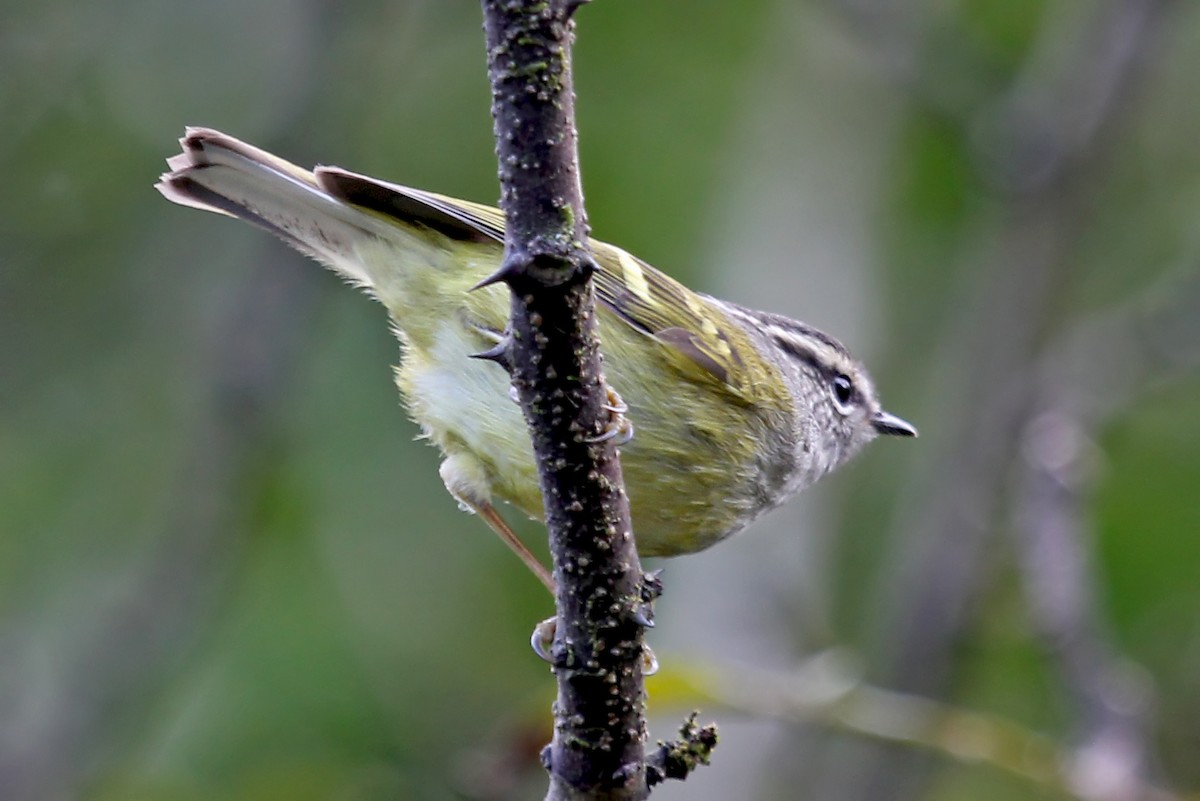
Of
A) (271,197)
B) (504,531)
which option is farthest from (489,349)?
(271,197)

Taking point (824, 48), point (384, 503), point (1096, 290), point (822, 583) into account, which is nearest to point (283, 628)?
point (384, 503)

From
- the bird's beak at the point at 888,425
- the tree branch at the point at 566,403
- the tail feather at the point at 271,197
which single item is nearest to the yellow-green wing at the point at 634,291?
the tail feather at the point at 271,197

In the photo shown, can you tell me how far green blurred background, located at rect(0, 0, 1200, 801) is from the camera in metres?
6.07

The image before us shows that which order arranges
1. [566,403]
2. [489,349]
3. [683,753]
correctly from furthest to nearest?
[489,349]
[683,753]
[566,403]

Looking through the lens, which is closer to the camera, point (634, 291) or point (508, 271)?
point (508, 271)

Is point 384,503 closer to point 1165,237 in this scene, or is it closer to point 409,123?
point 409,123

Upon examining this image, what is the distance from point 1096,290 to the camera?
9930 mm

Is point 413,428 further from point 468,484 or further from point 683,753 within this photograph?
point 683,753

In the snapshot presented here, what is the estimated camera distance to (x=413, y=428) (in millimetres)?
8000

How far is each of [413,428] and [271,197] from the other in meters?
4.08

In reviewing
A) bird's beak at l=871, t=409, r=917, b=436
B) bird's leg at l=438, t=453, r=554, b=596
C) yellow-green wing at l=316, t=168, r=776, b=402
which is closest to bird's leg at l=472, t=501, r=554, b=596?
bird's leg at l=438, t=453, r=554, b=596

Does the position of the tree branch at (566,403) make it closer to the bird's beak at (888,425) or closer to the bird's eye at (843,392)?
the bird's eye at (843,392)

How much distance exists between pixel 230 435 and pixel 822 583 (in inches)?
129

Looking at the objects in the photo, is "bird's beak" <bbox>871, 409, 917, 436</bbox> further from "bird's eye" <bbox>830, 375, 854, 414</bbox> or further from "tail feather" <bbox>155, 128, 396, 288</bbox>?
"tail feather" <bbox>155, 128, 396, 288</bbox>
